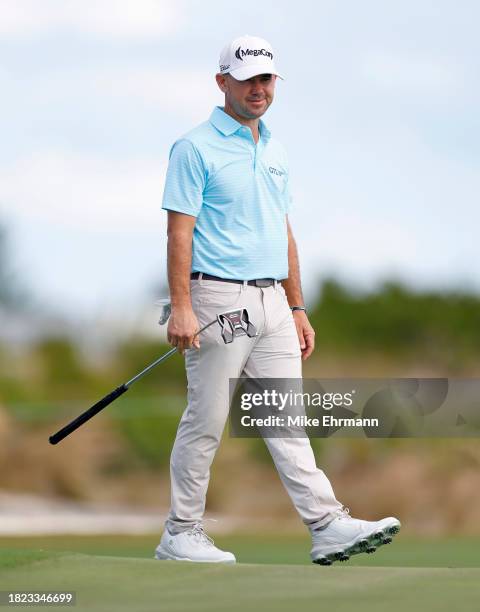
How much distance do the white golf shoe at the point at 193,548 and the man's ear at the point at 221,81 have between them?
6.08 feet

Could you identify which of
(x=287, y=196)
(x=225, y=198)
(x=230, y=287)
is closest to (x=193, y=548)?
(x=230, y=287)

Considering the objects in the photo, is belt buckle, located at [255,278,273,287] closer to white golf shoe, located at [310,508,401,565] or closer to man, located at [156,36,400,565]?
man, located at [156,36,400,565]

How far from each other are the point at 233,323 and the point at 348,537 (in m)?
1.00

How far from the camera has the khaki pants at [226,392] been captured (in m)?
5.89

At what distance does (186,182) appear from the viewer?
584cm

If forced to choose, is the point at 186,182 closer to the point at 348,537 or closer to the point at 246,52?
the point at 246,52

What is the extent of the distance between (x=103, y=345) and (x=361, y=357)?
225 inches

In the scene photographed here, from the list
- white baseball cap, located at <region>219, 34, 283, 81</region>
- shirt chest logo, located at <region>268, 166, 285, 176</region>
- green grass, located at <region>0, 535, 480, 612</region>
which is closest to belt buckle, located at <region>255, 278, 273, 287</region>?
shirt chest logo, located at <region>268, 166, 285, 176</region>

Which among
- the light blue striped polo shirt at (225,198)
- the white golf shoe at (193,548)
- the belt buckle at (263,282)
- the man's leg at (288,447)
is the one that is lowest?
the white golf shoe at (193,548)

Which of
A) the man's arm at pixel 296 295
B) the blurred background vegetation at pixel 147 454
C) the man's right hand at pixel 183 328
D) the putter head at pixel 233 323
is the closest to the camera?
the man's right hand at pixel 183 328

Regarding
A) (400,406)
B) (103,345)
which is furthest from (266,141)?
(103,345)

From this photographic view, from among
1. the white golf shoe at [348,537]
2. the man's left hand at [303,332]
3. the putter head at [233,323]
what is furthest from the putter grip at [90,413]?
the white golf shoe at [348,537]

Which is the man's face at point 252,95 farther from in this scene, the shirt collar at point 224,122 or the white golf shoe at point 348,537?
the white golf shoe at point 348,537

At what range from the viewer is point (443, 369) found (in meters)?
23.3
